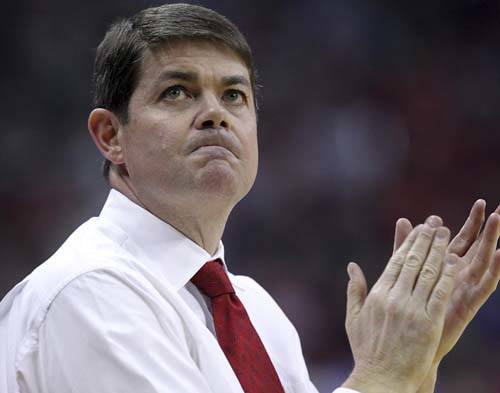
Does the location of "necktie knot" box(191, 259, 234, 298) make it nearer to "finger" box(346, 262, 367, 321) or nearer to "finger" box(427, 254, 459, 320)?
"finger" box(346, 262, 367, 321)

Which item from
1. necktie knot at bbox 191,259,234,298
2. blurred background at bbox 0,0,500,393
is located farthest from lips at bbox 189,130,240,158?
blurred background at bbox 0,0,500,393

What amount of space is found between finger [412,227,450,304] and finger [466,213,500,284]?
0.17 metres

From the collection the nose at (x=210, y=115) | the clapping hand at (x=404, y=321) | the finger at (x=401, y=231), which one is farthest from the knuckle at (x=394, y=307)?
the nose at (x=210, y=115)

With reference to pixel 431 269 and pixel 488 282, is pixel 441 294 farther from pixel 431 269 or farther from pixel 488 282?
pixel 488 282

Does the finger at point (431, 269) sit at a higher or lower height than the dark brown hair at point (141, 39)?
lower

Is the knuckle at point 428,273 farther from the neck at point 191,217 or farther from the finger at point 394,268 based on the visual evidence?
the neck at point 191,217

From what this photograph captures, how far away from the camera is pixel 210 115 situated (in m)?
1.61

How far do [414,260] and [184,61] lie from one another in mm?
588

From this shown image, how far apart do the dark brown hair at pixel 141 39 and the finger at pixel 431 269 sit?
1.95 feet

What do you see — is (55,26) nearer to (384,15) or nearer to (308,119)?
(308,119)

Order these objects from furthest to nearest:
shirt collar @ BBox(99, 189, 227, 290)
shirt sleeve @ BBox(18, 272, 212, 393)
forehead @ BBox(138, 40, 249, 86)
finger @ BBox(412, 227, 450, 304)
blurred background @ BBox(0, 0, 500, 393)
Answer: blurred background @ BBox(0, 0, 500, 393) → forehead @ BBox(138, 40, 249, 86) → shirt collar @ BBox(99, 189, 227, 290) → finger @ BBox(412, 227, 450, 304) → shirt sleeve @ BBox(18, 272, 212, 393)

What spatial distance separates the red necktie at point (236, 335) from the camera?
1.47 metres

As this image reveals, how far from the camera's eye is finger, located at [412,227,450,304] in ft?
4.51

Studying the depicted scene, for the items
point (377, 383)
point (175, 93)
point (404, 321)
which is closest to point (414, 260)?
point (404, 321)
